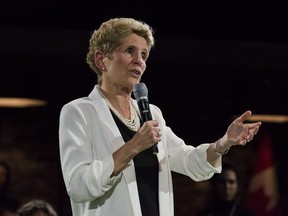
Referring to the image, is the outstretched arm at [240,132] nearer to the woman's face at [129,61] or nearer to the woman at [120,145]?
the woman at [120,145]

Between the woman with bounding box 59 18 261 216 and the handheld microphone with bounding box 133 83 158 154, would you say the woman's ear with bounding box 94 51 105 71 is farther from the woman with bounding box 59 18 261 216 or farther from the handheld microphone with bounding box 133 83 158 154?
the handheld microphone with bounding box 133 83 158 154

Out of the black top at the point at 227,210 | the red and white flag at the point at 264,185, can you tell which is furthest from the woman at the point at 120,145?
the red and white flag at the point at 264,185

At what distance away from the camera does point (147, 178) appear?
7.30ft

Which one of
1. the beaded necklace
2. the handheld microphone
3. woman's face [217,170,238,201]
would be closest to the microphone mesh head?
the handheld microphone

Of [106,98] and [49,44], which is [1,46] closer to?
[49,44]

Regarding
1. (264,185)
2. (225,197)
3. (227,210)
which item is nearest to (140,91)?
(227,210)

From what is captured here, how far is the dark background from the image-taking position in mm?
5484

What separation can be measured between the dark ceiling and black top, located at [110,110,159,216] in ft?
10.4

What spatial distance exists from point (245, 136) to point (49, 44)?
3.44 meters

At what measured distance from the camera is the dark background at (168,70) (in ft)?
18.0

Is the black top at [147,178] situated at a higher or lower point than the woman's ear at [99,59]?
lower

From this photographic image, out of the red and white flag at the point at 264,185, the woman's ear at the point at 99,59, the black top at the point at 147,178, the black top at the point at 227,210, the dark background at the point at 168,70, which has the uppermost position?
the dark background at the point at 168,70

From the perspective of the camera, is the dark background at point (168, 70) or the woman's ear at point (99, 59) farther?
the dark background at point (168, 70)

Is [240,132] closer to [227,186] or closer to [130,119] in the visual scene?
[130,119]
